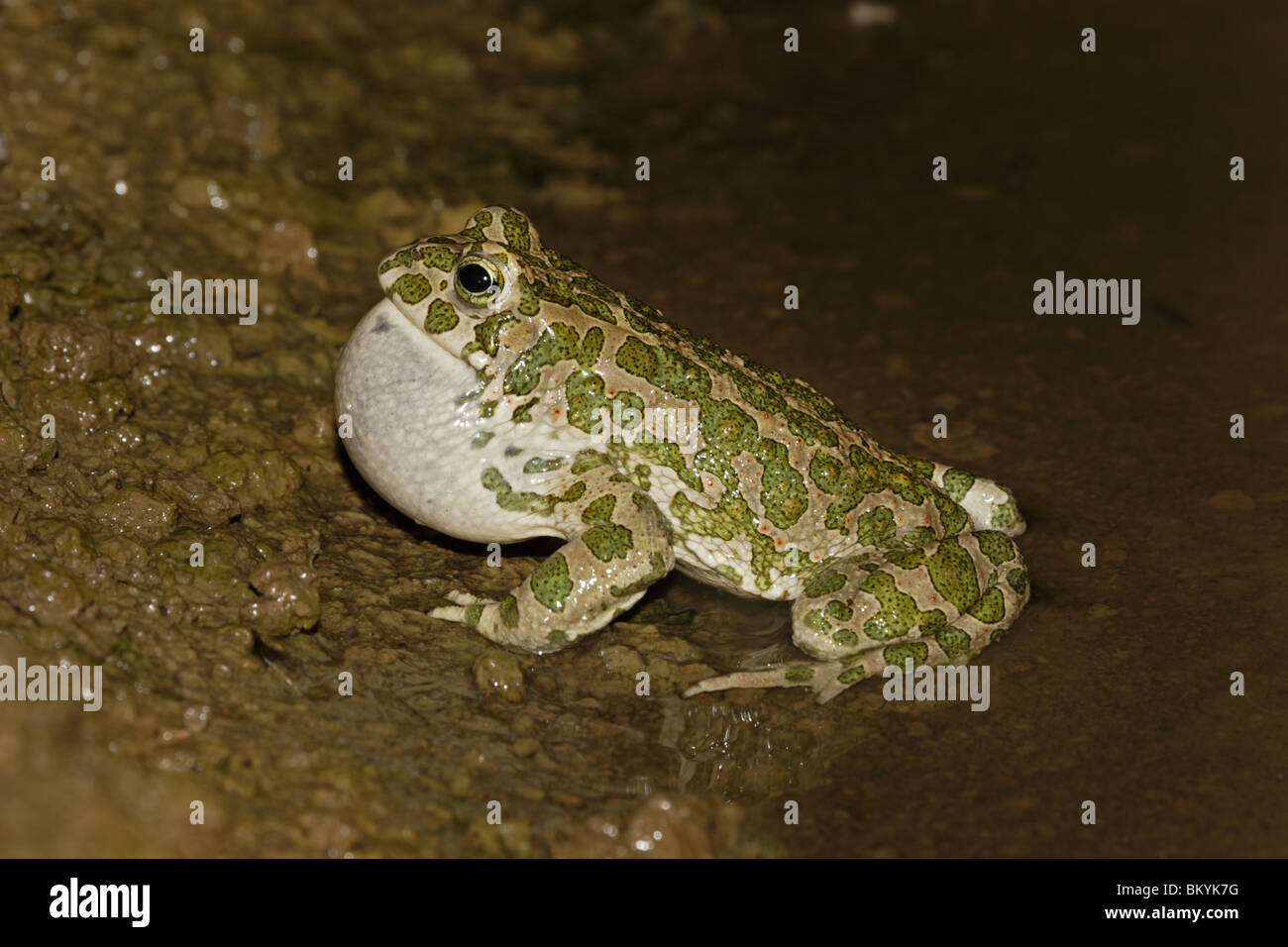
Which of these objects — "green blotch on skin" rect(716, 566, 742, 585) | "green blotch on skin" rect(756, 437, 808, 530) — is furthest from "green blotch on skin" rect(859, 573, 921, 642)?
"green blotch on skin" rect(716, 566, 742, 585)

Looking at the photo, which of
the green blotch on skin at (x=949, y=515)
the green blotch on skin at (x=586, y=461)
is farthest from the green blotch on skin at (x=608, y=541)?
the green blotch on skin at (x=949, y=515)

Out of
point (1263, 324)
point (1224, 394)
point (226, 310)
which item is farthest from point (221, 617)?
point (1263, 324)

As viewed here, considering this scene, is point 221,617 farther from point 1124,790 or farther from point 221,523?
point 1124,790

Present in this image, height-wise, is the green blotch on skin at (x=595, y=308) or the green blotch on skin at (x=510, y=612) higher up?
the green blotch on skin at (x=595, y=308)

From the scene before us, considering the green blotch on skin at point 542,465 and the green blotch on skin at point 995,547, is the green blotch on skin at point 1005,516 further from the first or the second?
the green blotch on skin at point 542,465

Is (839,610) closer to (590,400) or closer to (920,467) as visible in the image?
(920,467)
